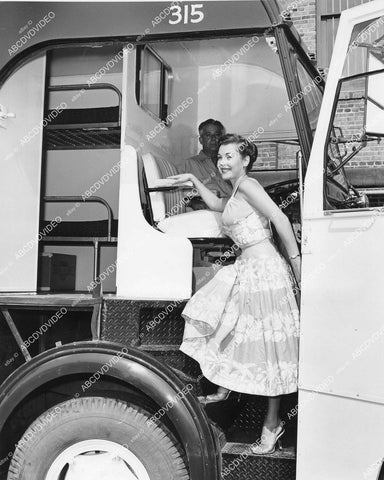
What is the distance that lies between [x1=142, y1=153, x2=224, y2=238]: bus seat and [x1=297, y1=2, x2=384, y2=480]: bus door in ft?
3.13

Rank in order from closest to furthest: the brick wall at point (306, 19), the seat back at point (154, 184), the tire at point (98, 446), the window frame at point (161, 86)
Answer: the tire at point (98, 446), the seat back at point (154, 184), the window frame at point (161, 86), the brick wall at point (306, 19)

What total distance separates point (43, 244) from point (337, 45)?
232 centimetres

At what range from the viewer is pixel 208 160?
4805 mm

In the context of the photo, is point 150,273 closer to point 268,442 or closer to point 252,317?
point 252,317

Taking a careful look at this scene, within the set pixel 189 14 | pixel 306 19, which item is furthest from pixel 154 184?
pixel 306 19

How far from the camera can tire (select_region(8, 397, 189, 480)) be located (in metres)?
2.75

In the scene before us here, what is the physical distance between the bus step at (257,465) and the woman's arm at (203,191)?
138cm

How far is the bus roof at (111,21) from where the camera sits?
2.84 meters

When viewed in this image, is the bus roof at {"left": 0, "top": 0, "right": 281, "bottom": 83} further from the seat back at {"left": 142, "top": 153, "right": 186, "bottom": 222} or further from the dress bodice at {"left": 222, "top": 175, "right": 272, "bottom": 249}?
the seat back at {"left": 142, "top": 153, "right": 186, "bottom": 222}

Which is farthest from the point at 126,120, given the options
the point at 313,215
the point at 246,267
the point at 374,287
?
the point at 374,287

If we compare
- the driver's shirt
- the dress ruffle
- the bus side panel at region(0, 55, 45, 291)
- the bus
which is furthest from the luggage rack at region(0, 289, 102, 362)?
the driver's shirt

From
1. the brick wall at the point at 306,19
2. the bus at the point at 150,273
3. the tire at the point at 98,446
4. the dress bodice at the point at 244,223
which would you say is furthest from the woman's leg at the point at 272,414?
the brick wall at the point at 306,19

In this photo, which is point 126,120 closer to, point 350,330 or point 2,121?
point 2,121

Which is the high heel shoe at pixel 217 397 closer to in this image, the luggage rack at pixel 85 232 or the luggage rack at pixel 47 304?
the luggage rack at pixel 47 304
